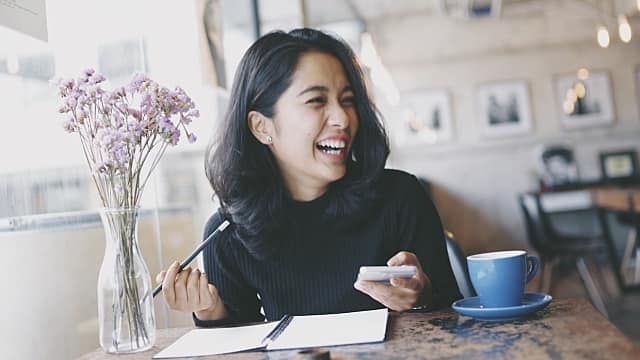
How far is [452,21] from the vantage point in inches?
282

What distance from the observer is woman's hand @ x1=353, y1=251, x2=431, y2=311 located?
3.83 feet

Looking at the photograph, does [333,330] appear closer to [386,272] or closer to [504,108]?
[386,272]

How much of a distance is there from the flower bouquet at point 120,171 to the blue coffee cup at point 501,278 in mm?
547

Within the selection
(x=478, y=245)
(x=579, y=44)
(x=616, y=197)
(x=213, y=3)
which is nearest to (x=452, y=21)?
(x=579, y=44)

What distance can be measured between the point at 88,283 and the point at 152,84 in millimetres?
644

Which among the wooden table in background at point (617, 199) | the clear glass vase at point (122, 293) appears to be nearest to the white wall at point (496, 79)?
the wooden table in background at point (617, 199)

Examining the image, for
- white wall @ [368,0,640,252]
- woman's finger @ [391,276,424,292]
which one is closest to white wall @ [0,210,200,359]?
woman's finger @ [391,276,424,292]

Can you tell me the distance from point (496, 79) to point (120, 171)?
6441 millimetres

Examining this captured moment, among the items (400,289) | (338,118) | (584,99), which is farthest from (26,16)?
(584,99)

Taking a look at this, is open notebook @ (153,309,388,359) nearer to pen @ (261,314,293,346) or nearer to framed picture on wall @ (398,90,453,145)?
pen @ (261,314,293,346)

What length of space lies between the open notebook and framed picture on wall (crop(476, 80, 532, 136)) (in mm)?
6205

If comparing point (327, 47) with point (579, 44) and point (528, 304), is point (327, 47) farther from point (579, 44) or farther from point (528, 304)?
point (579, 44)

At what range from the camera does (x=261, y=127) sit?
1598 mm

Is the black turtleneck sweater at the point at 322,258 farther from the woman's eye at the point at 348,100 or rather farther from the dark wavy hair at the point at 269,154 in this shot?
the woman's eye at the point at 348,100
